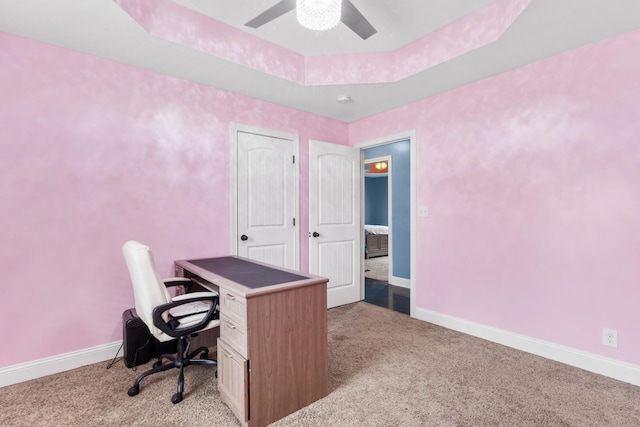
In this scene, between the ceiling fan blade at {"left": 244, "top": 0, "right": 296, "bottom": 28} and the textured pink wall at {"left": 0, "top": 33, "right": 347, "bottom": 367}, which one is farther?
the textured pink wall at {"left": 0, "top": 33, "right": 347, "bottom": 367}

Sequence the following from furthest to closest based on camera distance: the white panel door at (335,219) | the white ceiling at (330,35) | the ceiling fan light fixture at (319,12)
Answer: the white panel door at (335,219) < the white ceiling at (330,35) < the ceiling fan light fixture at (319,12)

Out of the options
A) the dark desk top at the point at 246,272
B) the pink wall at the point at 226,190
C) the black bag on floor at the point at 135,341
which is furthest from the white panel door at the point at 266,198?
the black bag on floor at the point at 135,341

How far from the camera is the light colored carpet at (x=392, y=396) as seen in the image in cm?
171

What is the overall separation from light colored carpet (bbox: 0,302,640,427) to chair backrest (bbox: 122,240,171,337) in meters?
0.52

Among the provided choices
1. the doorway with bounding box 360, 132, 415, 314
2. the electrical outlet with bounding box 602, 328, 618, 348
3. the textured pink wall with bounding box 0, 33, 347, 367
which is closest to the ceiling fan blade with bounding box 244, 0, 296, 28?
the textured pink wall with bounding box 0, 33, 347, 367

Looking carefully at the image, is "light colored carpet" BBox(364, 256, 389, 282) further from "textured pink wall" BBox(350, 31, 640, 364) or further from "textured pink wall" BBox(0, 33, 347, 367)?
"textured pink wall" BBox(0, 33, 347, 367)

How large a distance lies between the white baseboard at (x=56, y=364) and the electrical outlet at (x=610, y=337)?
3.73 meters

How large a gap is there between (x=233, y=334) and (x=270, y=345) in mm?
240

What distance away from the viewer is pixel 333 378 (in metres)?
2.13

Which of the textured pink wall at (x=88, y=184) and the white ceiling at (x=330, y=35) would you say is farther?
the textured pink wall at (x=88, y=184)

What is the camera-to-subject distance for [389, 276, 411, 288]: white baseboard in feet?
15.6

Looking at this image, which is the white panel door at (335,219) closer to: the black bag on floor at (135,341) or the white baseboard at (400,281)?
the white baseboard at (400,281)

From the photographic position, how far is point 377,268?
6160 millimetres

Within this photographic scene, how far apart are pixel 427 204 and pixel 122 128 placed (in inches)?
118
